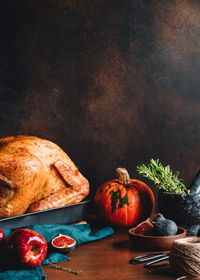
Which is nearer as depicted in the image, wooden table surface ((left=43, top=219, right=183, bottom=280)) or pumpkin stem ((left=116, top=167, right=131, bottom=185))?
wooden table surface ((left=43, top=219, right=183, bottom=280))

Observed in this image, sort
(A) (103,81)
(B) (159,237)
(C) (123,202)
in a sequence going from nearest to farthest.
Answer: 1. (B) (159,237)
2. (C) (123,202)
3. (A) (103,81)

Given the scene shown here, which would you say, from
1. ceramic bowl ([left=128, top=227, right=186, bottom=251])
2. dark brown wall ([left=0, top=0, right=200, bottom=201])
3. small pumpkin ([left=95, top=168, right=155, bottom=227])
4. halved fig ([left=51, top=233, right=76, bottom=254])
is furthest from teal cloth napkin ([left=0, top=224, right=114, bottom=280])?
dark brown wall ([left=0, top=0, right=200, bottom=201])

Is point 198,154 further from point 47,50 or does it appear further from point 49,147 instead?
point 47,50

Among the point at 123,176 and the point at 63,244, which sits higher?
the point at 123,176

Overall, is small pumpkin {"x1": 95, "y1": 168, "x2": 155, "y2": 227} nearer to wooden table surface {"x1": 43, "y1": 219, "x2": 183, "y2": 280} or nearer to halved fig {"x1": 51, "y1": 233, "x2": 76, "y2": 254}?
wooden table surface {"x1": 43, "y1": 219, "x2": 183, "y2": 280}

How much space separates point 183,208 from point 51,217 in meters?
0.66

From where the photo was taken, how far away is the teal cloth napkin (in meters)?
1.15

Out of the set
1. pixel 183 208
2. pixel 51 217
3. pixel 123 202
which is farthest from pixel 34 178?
pixel 183 208

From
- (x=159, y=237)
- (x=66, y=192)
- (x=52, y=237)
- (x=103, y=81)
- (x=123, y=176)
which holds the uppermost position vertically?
(x=103, y=81)

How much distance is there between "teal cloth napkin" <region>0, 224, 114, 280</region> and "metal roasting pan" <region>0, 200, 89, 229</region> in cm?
8

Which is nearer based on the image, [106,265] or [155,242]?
[106,265]

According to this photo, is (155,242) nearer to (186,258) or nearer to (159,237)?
(159,237)

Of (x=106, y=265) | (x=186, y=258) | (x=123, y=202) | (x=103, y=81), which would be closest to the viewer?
(x=186, y=258)

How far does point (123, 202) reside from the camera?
1.83 m
